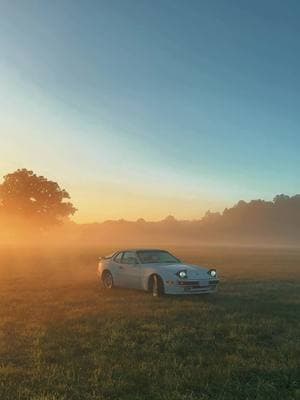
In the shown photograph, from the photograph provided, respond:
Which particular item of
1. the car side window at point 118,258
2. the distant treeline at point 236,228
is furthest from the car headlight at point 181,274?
the distant treeline at point 236,228

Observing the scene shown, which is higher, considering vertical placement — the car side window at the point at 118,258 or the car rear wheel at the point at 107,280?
the car side window at the point at 118,258

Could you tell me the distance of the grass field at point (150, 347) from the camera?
278 inches

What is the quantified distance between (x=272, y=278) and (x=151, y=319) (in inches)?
492

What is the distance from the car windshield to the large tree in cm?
5805

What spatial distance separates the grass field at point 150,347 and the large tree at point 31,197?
59.3m

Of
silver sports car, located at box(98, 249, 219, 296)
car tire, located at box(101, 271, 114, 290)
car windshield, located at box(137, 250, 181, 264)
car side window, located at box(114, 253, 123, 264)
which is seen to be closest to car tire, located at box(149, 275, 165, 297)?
silver sports car, located at box(98, 249, 219, 296)

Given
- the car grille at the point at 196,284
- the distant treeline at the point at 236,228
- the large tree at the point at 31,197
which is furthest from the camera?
the distant treeline at the point at 236,228

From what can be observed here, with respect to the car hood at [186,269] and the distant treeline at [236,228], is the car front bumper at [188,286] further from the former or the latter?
the distant treeline at [236,228]

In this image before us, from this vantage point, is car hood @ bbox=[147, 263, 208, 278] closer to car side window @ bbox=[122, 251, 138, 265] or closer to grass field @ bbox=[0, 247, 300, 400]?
grass field @ bbox=[0, 247, 300, 400]

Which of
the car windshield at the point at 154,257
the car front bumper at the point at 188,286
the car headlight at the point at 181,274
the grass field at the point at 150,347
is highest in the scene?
the car windshield at the point at 154,257

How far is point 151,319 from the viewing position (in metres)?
12.3

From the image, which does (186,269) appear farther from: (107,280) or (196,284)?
(107,280)

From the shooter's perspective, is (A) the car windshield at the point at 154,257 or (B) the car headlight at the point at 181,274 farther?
(A) the car windshield at the point at 154,257

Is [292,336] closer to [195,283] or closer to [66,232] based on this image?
[195,283]
